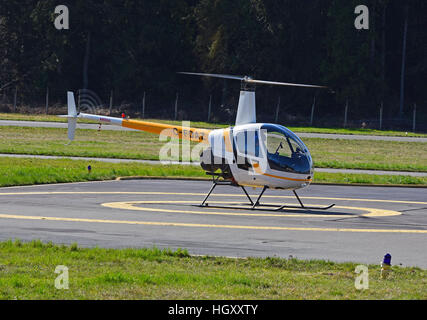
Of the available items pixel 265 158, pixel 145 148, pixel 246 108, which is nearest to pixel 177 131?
pixel 246 108

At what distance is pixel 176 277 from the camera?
40.5ft

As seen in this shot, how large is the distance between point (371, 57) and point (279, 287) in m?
59.5

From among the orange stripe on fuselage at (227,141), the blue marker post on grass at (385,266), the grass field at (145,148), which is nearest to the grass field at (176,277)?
the blue marker post on grass at (385,266)

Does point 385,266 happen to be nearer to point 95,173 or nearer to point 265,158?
point 265,158

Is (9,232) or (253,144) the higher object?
(253,144)

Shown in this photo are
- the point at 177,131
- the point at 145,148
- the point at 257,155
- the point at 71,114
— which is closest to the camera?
the point at 257,155

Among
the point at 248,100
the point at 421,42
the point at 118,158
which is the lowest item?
the point at 118,158

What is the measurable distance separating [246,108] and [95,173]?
9.04 metres

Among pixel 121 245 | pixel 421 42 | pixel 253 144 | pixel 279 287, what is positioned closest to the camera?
pixel 279 287

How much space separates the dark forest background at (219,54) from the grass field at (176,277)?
52246 mm

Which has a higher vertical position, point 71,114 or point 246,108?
point 246,108

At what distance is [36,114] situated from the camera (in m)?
66.9

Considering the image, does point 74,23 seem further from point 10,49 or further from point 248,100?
point 248,100
